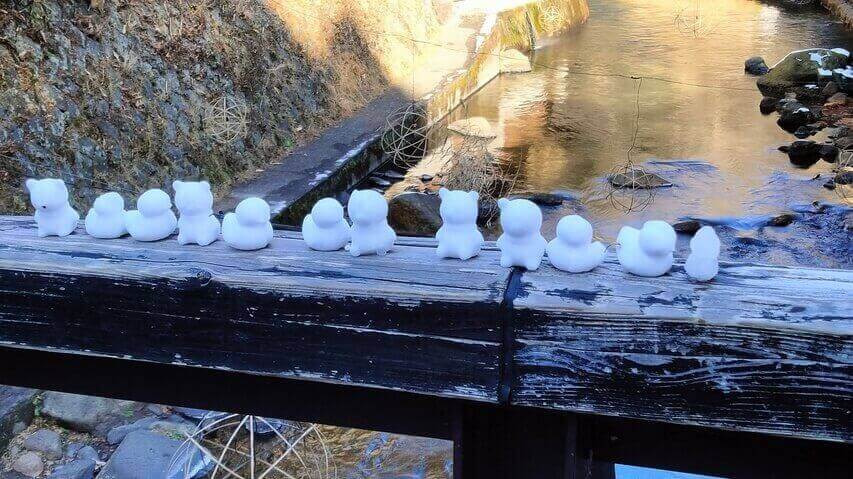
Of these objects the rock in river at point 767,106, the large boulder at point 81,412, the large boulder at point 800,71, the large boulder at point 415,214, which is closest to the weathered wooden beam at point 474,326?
the large boulder at point 81,412

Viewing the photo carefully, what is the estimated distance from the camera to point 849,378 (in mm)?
793

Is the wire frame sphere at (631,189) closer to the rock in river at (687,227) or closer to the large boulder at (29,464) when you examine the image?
the rock in river at (687,227)

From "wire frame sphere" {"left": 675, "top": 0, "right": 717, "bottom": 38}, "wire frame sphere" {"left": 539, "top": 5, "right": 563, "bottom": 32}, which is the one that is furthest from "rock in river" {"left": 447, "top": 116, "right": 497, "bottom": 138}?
"wire frame sphere" {"left": 675, "top": 0, "right": 717, "bottom": 38}

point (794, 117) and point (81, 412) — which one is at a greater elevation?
point (794, 117)

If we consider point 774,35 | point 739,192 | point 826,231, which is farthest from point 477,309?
→ point 774,35

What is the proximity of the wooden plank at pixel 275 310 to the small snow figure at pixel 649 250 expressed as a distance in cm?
16

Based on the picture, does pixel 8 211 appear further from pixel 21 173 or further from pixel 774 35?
pixel 774 35

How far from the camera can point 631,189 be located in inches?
280

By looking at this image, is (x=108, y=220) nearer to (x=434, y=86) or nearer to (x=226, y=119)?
(x=226, y=119)

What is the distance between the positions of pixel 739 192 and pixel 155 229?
6776 mm

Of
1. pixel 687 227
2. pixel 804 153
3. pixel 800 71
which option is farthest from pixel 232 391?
pixel 800 71

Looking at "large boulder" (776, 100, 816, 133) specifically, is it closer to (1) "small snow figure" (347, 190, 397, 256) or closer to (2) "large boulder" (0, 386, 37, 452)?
(2) "large boulder" (0, 386, 37, 452)

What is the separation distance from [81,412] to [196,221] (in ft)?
8.84

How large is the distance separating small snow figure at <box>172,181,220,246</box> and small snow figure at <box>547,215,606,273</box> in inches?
20.1
